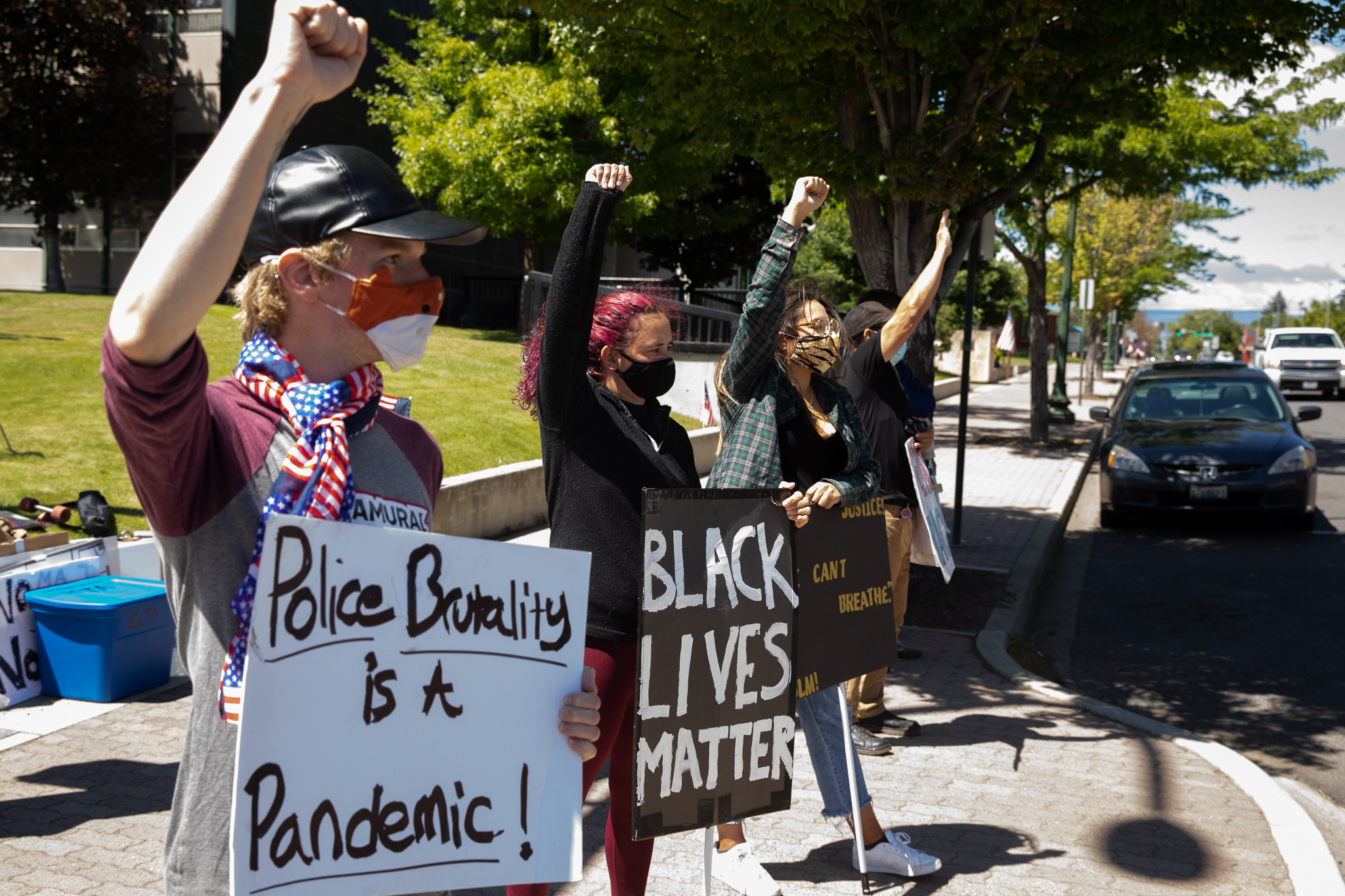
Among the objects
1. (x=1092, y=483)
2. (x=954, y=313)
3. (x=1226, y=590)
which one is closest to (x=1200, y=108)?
(x=1092, y=483)

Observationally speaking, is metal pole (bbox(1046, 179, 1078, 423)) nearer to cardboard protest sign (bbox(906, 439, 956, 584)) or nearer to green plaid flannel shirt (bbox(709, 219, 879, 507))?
cardboard protest sign (bbox(906, 439, 956, 584))

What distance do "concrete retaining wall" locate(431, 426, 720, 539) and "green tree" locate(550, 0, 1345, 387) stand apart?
2601 millimetres

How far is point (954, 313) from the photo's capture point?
37.4m

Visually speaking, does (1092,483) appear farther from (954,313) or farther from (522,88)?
(954,313)

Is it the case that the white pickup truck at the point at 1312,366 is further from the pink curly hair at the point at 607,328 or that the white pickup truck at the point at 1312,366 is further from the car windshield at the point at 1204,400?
→ the pink curly hair at the point at 607,328

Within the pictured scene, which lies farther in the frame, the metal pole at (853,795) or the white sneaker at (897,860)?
the white sneaker at (897,860)

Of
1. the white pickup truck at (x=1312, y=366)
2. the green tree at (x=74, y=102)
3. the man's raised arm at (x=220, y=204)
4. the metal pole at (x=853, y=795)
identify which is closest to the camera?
the man's raised arm at (x=220, y=204)

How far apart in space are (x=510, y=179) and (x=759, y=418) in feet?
49.5

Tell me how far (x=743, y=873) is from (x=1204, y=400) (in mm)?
11280

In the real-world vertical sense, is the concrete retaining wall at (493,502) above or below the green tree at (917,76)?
below

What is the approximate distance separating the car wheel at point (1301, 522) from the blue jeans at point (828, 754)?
931cm

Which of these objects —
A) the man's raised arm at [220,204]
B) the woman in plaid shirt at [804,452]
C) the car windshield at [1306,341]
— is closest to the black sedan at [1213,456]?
the woman in plaid shirt at [804,452]

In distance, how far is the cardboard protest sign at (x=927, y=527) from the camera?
16.8 ft

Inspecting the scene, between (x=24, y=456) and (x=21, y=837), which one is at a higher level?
(x=24, y=456)
